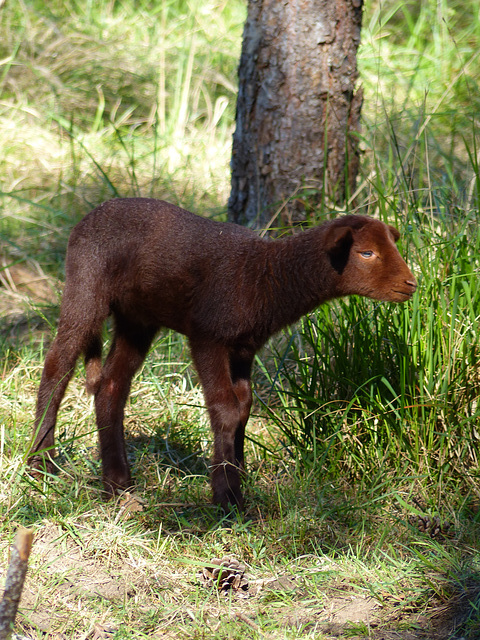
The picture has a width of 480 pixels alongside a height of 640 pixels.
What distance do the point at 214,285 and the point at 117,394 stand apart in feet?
2.78

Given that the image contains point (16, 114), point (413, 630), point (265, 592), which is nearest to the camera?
point (413, 630)

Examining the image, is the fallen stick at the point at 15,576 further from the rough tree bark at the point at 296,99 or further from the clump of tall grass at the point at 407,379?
the rough tree bark at the point at 296,99

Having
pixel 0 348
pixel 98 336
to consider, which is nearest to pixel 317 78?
pixel 98 336

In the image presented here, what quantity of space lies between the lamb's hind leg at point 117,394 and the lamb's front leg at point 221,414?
53 centimetres

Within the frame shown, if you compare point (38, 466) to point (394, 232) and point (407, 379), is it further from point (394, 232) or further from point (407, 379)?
point (394, 232)

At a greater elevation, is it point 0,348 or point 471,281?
point 471,281

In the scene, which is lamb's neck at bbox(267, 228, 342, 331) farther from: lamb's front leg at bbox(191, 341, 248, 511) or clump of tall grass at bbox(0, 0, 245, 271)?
clump of tall grass at bbox(0, 0, 245, 271)

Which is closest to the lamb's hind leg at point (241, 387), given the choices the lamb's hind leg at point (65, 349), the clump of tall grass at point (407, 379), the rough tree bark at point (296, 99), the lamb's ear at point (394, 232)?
the clump of tall grass at point (407, 379)

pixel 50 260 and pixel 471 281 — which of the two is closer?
pixel 471 281

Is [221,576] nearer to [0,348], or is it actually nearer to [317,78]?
[0,348]

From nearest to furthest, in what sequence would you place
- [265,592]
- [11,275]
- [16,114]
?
[265,592], [11,275], [16,114]

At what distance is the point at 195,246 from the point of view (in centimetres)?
364

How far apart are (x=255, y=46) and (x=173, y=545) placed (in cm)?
334

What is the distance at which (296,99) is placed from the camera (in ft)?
16.9
